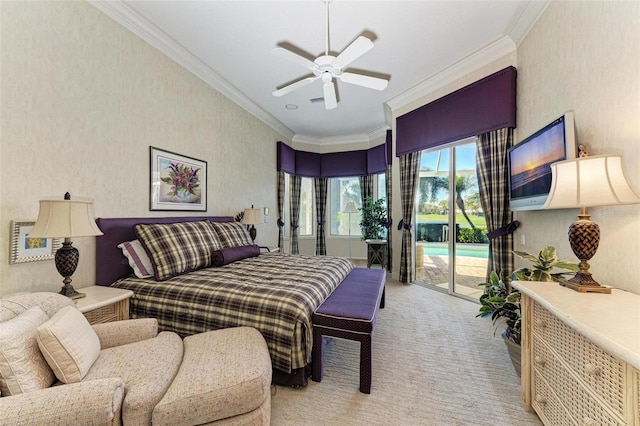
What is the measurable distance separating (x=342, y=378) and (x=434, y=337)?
116cm

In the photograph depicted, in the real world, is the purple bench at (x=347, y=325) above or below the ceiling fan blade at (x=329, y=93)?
below

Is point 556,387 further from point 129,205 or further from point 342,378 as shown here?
point 129,205

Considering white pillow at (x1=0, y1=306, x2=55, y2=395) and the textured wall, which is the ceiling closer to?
the textured wall

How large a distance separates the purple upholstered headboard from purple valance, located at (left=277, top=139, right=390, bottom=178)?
138 inches

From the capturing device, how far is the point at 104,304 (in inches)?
72.4

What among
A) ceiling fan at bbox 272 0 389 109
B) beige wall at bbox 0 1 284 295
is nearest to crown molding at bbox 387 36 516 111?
ceiling fan at bbox 272 0 389 109

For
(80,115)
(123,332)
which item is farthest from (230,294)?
(80,115)

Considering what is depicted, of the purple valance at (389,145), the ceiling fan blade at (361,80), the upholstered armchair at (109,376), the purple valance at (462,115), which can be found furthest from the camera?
the purple valance at (389,145)

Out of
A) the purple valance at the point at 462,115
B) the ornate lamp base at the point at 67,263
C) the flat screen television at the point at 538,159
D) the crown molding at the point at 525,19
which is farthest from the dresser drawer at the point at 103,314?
the crown molding at the point at 525,19

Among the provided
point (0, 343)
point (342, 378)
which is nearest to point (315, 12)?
point (0, 343)

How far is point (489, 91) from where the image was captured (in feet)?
10.4

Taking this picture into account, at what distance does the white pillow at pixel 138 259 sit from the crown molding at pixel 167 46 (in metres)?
2.16

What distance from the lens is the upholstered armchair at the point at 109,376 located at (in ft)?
3.22

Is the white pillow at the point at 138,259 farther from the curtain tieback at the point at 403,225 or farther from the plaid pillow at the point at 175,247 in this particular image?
the curtain tieback at the point at 403,225
